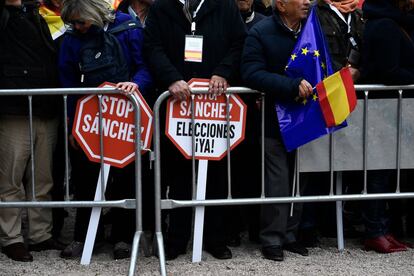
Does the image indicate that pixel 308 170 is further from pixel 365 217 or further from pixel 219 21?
pixel 219 21

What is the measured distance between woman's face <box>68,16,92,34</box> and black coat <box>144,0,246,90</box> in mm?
461

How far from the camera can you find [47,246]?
6.52m

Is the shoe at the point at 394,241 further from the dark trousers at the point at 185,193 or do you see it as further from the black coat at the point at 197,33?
the black coat at the point at 197,33

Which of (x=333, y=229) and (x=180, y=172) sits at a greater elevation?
(x=180, y=172)

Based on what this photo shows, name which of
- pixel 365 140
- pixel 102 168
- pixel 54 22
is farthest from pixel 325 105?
pixel 54 22

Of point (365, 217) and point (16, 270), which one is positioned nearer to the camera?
point (16, 270)

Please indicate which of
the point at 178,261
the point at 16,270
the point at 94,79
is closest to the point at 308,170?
the point at 178,261

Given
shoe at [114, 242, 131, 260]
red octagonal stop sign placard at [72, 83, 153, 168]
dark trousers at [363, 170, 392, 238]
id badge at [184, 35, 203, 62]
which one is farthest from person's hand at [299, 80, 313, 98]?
shoe at [114, 242, 131, 260]

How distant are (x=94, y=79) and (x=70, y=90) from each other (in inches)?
10.0

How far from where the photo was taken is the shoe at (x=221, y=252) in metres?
6.26

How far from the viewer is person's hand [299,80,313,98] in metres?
5.86

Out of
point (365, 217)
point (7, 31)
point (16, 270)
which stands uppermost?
point (7, 31)

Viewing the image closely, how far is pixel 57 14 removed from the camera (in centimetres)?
675

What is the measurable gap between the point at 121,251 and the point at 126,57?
1492mm
